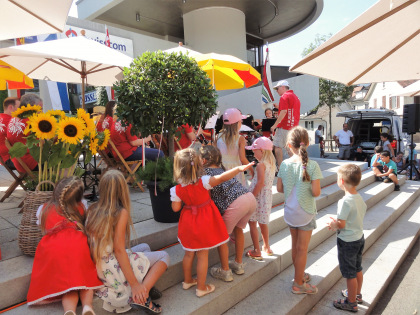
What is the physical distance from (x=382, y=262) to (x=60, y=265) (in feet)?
13.7

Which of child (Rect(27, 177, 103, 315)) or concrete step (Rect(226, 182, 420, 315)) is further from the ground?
child (Rect(27, 177, 103, 315))

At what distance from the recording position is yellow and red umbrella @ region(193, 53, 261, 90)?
497 centimetres

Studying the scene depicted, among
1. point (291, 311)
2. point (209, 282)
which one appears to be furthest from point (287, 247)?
point (209, 282)

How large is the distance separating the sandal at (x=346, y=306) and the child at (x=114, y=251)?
196 centimetres

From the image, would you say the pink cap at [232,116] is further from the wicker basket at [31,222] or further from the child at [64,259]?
the wicker basket at [31,222]

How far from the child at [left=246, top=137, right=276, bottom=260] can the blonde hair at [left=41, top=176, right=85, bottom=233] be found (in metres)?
1.80

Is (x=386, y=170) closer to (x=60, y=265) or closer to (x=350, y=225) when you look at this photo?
(x=350, y=225)

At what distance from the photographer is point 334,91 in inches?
911

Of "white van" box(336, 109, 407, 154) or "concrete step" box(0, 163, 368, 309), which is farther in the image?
"white van" box(336, 109, 407, 154)

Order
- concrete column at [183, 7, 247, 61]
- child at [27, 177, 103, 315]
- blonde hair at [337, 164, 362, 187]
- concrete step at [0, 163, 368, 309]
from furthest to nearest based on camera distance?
concrete column at [183, 7, 247, 61], blonde hair at [337, 164, 362, 187], concrete step at [0, 163, 368, 309], child at [27, 177, 103, 315]

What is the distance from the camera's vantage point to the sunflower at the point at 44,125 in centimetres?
255

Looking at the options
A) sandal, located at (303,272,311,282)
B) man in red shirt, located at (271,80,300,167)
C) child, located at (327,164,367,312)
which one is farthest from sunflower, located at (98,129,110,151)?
man in red shirt, located at (271,80,300,167)

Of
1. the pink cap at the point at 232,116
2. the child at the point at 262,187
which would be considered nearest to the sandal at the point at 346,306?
the child at the point at 262,187

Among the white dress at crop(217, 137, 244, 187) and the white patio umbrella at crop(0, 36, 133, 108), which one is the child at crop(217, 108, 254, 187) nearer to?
the white dress at crop(217, 137, 244, 187)
